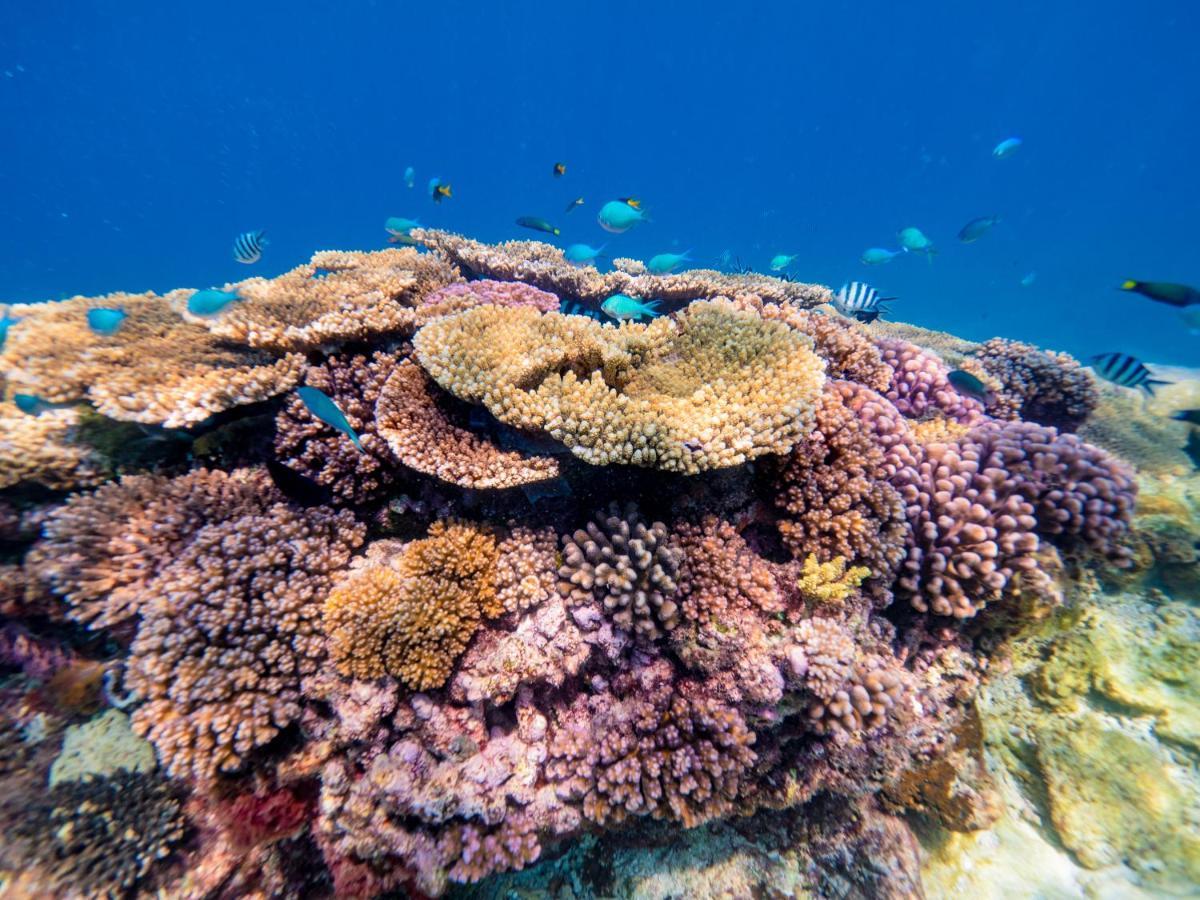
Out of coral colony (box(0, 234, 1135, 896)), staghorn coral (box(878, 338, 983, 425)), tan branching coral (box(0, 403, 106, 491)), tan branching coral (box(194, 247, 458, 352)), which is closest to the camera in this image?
coral colony (box(0, 234, 1135, 896))

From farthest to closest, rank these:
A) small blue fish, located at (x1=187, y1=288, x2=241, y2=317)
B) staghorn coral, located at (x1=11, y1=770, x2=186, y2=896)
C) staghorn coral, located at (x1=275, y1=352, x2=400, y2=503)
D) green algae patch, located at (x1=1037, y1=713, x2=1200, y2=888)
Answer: small blue fish, located at (x1=187, y1=288, x2=241, y2=317)
green algae patch, located at (x1=1037, y1=713, x2=1200, y2=888)
staghorn coral, located at (x1=275, y1=352, x2=400, y2=503)
staghorn coral, located at (x1=11, y1=770, x2=186, y2=896)

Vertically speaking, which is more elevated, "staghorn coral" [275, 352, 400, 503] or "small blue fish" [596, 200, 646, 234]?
"small blue fish" [596, 200, 646, 234]

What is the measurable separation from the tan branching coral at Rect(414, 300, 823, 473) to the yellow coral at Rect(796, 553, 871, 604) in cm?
91

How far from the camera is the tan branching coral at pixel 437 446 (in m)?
3.48

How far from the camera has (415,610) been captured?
3309 millimetres

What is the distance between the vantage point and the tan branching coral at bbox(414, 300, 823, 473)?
332 centimetres

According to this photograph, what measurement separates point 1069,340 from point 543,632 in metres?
86.8

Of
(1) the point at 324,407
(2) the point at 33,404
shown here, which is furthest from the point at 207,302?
(1) the point at 324,407

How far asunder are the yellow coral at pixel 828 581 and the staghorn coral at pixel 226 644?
3426 mm

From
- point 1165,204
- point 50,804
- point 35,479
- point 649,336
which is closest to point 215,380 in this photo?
point 35,479

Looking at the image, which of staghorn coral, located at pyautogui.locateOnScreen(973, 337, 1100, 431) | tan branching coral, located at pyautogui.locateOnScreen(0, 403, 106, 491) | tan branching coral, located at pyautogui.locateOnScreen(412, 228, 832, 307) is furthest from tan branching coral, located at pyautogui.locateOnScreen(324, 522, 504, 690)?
staghorn coral, located at pyautogui.locateOnScreen(973, 337, 1100, 431)

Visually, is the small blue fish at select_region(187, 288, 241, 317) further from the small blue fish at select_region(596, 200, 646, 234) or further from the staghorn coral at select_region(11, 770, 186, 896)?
the small blue fish at select_region(596, 200, 646, 234)

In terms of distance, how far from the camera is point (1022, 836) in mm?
4297

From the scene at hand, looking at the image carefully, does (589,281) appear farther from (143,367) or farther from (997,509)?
(997,509)
